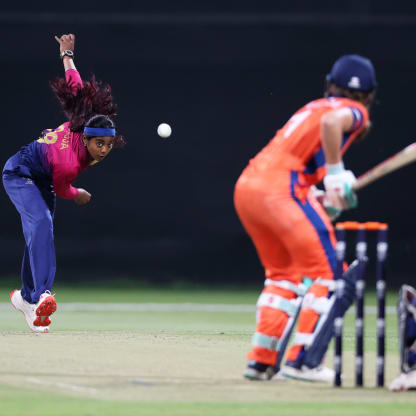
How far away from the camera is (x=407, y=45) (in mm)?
14086

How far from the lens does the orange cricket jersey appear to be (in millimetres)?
5859

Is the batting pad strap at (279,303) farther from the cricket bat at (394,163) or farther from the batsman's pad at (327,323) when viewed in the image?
the cricket bat at (394,163)

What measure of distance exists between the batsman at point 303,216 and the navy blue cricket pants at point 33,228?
2.43m

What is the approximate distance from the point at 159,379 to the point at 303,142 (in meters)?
1.35

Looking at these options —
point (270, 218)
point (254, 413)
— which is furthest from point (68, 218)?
point (254, 413)

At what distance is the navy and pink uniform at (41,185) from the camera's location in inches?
318

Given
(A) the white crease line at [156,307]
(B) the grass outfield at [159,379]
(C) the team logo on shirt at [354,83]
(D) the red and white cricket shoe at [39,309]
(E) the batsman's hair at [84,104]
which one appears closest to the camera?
(B) the grass outfield at [159,379]

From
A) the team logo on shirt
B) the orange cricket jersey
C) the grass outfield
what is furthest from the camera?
the team logo on shirt

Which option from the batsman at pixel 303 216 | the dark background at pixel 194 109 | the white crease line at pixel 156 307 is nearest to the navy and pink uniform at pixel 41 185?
the batsman at pixel 303 216

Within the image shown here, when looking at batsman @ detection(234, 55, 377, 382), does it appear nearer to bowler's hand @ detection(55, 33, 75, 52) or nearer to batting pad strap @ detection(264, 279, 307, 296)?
batting pad strap @ detection(264, 279, 307, 296)

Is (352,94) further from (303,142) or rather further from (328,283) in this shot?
(328,283)

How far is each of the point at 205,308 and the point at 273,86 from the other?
3361mm

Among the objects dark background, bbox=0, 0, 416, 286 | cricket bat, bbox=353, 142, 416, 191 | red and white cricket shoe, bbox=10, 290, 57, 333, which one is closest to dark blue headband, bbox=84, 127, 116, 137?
red and white cricket shoe, bbox=10, 290, 57, 333

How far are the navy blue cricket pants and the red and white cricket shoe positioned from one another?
0.05m
